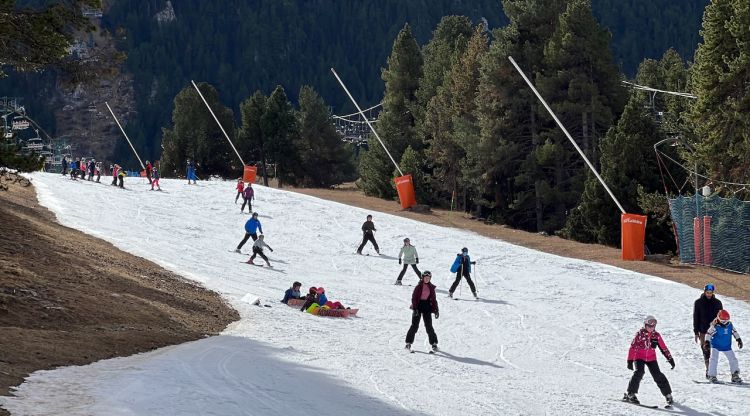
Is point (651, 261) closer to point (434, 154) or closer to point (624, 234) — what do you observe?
point (624, 234)

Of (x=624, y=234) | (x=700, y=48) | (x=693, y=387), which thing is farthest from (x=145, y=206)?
→ (x=693, y=387)

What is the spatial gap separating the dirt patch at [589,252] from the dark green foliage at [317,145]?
30095mm

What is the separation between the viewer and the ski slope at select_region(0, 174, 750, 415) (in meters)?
14.6

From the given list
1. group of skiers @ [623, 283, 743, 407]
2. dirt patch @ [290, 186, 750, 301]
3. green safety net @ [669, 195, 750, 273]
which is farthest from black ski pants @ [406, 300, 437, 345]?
green safety net @ [669, 195, 750, 273]

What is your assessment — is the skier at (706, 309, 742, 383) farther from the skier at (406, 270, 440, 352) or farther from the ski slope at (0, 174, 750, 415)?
the skier at (406, 270, 440, 352)

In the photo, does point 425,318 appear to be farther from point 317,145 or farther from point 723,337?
point 317,145

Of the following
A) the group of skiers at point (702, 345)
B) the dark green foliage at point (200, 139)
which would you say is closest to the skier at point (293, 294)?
the group of skiers at point (702, 345)

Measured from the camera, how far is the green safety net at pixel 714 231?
1303 inches

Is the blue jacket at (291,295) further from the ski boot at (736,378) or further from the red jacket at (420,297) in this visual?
the ski boot at (736,378)

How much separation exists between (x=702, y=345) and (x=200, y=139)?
7571 centimetres

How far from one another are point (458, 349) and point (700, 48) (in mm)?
27124

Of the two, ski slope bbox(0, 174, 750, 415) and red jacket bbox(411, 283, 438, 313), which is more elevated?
red jacket bbox(411, 283, 438, 313)

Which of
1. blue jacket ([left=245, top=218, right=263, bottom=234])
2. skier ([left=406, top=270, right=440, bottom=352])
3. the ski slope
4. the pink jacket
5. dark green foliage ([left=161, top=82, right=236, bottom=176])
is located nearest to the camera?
the ski slope

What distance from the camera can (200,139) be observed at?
91.9m
